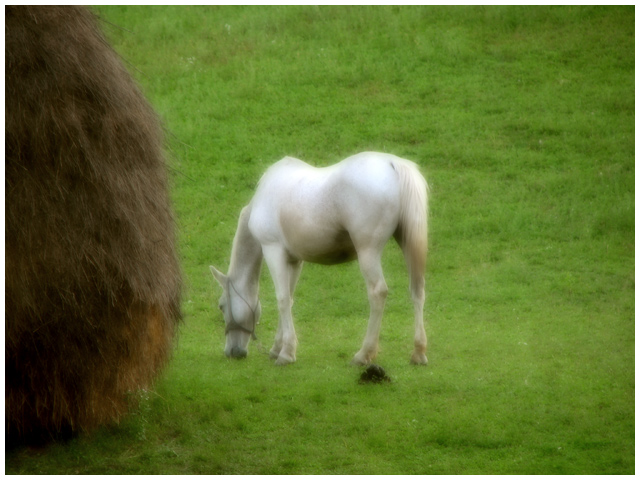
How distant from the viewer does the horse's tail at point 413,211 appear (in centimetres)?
737

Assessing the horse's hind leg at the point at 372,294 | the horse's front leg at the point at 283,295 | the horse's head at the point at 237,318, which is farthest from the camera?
the horse's head at the point at 237,318

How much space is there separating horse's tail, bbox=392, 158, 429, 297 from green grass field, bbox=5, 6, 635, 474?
3.86ft

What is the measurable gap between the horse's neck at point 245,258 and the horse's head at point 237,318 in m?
0.08

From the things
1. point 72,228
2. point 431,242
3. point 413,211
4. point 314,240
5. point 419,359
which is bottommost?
point 419,359

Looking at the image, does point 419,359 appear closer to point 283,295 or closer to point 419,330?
point 419,330

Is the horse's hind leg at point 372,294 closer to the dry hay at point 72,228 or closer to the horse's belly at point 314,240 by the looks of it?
the horse's belly at point 314,240

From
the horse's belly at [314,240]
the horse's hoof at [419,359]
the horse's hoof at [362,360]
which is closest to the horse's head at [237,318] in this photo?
the horse's belly at [314,240]

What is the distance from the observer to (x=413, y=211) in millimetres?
7367

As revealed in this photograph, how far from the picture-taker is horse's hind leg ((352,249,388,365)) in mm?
7605

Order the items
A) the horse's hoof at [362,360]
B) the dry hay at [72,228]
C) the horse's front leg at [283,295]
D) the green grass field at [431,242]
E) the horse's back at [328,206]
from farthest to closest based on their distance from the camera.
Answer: the horse's front leg at [283,295] < the horse's hoof at [362,360] < the horse's back at [328,206] < the green grass field at [431,242] < the dry hay at [72,228]

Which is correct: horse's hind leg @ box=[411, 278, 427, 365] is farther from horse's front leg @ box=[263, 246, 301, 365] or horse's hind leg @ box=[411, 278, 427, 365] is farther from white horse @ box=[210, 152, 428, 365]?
horse's front leg @ box=[263, 246, 301, 365]

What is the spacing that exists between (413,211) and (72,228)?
3.15m

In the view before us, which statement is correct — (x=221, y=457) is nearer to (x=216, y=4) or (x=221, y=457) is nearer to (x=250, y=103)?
(x=250, y=103)

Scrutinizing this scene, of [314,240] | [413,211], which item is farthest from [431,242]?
[413,211]
